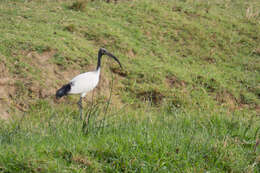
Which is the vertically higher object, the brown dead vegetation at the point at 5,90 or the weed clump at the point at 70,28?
the weed clump at the point at 70,28

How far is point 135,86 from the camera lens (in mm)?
7996

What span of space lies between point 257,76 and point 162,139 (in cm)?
584

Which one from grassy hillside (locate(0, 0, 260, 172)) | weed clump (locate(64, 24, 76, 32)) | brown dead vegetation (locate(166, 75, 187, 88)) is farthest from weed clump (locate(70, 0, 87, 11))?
brown dead vegetation (locate(166, 75, 187, 88))

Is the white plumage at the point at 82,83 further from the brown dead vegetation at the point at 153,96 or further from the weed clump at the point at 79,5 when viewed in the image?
the weed clump at the point at 79,5

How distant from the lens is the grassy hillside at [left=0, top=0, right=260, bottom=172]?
12.9 ft

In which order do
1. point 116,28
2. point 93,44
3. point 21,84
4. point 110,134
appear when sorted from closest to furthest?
1. point 110,134
2. point 21,84
3. point 93,44
4. point 116,28

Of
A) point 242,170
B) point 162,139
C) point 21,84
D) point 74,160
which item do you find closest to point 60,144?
point 74,160

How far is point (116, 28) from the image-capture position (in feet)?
31.6

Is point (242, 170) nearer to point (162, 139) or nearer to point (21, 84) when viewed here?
point (162, 139)

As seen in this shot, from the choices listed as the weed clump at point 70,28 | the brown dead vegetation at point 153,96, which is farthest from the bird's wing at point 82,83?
Answer: the weed clump at point 70,28

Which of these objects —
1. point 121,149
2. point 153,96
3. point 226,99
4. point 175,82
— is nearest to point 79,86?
point 153,96

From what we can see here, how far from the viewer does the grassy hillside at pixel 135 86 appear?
12.9 feet

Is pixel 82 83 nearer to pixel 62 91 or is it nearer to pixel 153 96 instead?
pixel 62 91

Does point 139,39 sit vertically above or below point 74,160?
above
